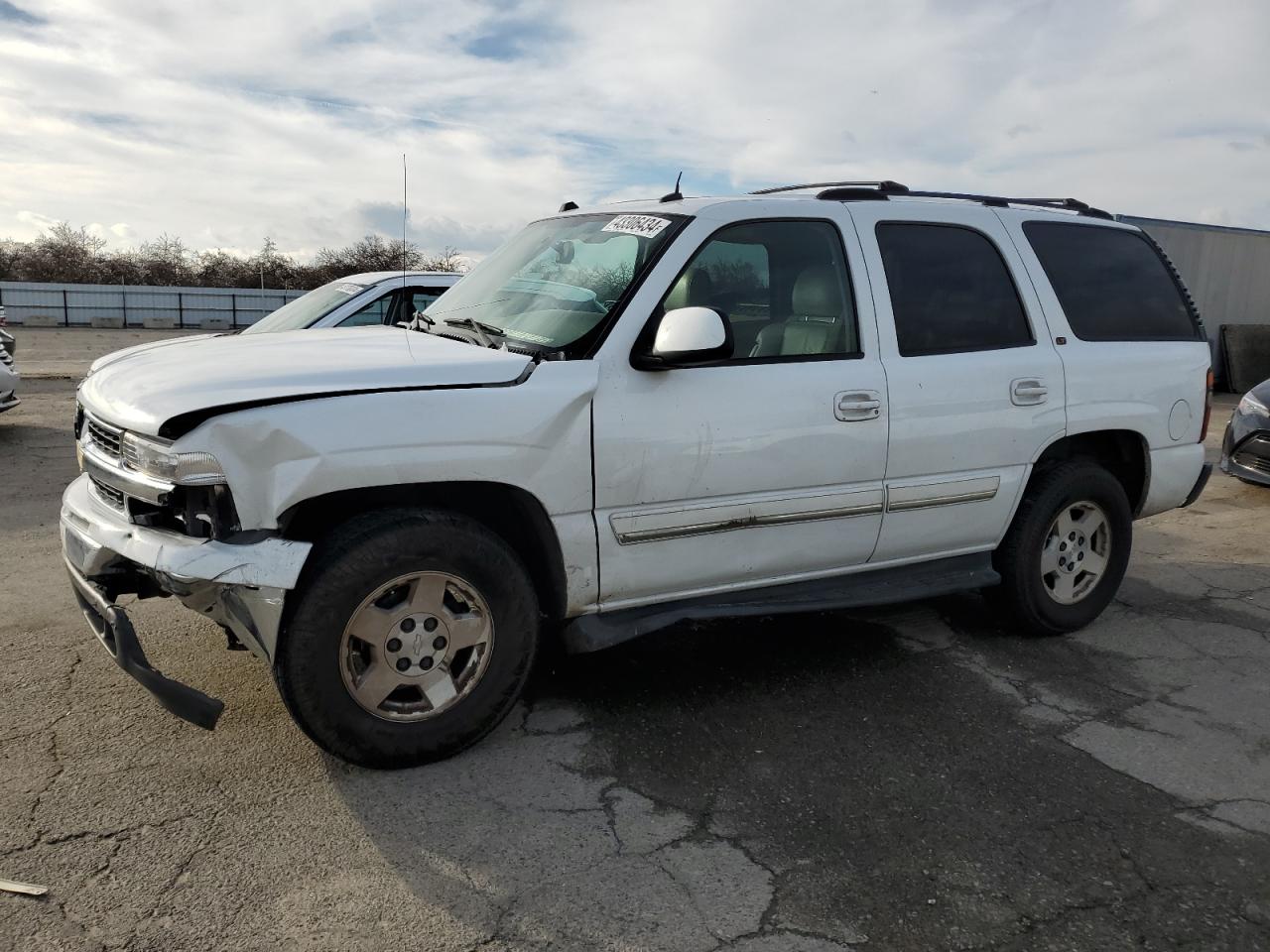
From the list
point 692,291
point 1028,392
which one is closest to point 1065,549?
point 1028,392

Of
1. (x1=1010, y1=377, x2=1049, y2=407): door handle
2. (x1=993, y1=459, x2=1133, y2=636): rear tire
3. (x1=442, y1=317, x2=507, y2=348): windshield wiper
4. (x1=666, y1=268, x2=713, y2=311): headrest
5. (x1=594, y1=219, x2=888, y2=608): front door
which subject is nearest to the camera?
(x1=594, y1=219, x2=888, y2=608): front door

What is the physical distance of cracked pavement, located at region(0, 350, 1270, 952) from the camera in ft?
8.73

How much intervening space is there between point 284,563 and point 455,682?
723mm

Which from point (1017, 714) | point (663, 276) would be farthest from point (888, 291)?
point (1017, 714)

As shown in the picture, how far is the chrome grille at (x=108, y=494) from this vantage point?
3.36m

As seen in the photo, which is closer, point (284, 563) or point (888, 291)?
point (284, 563)

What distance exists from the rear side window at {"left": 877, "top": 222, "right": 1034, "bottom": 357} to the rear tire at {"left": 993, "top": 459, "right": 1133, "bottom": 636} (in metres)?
0.71

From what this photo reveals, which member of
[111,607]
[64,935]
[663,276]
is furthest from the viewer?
[663,276]

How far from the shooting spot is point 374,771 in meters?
3.38

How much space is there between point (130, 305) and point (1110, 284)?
3588cm

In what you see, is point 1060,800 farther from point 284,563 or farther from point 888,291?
point 284,563

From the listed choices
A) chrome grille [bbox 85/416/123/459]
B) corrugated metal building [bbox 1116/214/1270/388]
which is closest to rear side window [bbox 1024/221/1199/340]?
chrome grille [bbox 85/416/123/459]

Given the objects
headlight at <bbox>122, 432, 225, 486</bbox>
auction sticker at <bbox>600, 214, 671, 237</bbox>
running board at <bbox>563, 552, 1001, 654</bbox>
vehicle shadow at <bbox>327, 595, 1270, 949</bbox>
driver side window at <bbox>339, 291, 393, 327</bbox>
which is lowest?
vehicle shadow at <bbox>327, 595, 1270, 949</bbox>

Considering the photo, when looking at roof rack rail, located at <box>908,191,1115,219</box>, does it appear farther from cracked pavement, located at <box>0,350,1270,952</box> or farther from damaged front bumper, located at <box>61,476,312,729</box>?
damaged front bumper, located at <box>61,476,312,729</box>
